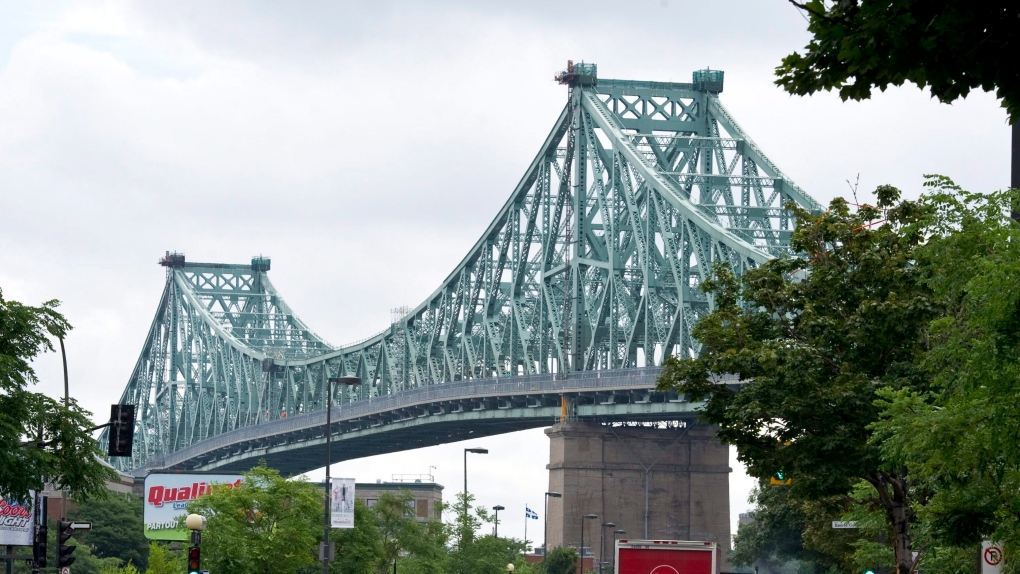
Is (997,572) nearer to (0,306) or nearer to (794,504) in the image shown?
(0,306)

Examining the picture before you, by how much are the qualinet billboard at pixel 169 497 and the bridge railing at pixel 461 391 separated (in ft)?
99.3

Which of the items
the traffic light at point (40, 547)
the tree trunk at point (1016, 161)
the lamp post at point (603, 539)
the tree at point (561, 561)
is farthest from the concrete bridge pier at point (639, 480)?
the tree trunk at point (1016, 161)

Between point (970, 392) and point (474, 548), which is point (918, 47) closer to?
point (970, 392)

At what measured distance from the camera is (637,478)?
385 ft

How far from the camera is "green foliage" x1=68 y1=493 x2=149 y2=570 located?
123 metres

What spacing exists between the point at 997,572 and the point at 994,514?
5.31ft

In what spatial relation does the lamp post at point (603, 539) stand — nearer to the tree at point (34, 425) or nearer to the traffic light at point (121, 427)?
the traffic light at point (121, 427)

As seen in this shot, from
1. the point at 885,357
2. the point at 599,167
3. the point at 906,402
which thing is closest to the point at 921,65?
the point at 906,402

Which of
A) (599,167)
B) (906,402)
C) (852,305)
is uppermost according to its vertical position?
(599,167)

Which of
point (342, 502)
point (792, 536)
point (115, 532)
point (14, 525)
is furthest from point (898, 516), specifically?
point (115, 532)

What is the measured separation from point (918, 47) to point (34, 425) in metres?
25.4

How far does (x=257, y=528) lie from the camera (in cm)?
6188

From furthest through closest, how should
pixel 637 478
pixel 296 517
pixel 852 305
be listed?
pixel 637 478, pixel 296 517, pixel 852 305

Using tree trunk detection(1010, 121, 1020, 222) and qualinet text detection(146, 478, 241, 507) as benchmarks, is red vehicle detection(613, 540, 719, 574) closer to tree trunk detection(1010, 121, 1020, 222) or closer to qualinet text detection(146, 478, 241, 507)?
tree trunk detection(1010, 121, 1020, 222)
